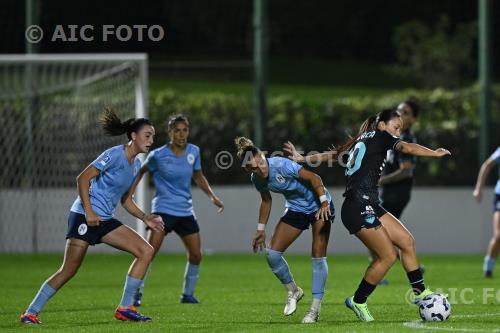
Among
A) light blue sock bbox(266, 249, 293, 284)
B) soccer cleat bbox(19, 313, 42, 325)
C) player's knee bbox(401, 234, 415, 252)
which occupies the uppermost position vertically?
player's knee bbox(401, 234, 415, 252)

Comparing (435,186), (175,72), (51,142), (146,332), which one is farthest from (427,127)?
(146,332)

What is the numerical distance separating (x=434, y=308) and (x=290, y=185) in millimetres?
1727

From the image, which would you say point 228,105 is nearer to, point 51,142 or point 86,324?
point 51,142

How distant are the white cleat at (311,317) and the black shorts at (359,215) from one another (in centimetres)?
85

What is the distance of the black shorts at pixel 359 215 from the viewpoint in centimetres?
1005

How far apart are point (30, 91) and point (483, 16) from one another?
853 centimetres

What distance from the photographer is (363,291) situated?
33.4ft

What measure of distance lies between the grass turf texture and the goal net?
622mm

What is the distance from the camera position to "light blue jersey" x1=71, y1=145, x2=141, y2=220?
416 inches

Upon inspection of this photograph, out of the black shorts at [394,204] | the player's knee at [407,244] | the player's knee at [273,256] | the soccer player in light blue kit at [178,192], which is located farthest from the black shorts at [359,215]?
the black shorts at [394,204]

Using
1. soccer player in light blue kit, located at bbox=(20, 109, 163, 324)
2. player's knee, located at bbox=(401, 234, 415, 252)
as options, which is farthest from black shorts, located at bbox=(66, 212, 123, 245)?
player's knee, located at bbox=(401, 234, 415, 252)

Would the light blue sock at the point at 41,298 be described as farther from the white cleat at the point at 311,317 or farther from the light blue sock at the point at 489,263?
the light blue sock at the point at 489,263

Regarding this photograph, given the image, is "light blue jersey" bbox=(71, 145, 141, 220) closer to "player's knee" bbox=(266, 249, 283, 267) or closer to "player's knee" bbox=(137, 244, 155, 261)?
"player's knee" bbox=(137, 244, 155, 261)

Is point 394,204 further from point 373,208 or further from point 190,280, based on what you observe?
point 373,208
